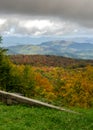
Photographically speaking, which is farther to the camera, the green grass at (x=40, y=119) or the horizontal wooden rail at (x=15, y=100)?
the horizontal wooden rail at (x=15, y=100)

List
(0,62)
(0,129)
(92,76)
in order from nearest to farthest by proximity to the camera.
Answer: (0,129) → (0,62) → (92,76)

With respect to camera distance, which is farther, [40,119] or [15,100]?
[15,100]

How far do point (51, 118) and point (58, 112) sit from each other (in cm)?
191

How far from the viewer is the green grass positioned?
16.1 meters

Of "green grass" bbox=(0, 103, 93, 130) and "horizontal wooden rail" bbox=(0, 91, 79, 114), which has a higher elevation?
"horizontal wooden rail" bbox=(0, 91, 79, 114)

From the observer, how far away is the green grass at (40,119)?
16.1 metres

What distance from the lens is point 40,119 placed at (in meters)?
17.7

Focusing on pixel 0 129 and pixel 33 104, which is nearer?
pixel 0 129

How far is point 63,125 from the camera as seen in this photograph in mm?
16641

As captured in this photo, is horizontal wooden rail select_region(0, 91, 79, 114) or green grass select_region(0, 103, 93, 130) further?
horizontal wooden rail select_region(0, 91, 79, 114)

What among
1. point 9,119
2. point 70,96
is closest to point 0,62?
point 70,96

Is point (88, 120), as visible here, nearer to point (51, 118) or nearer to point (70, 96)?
point (51, 118)

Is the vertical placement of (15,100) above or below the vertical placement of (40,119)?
above

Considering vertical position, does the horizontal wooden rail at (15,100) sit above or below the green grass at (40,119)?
above
